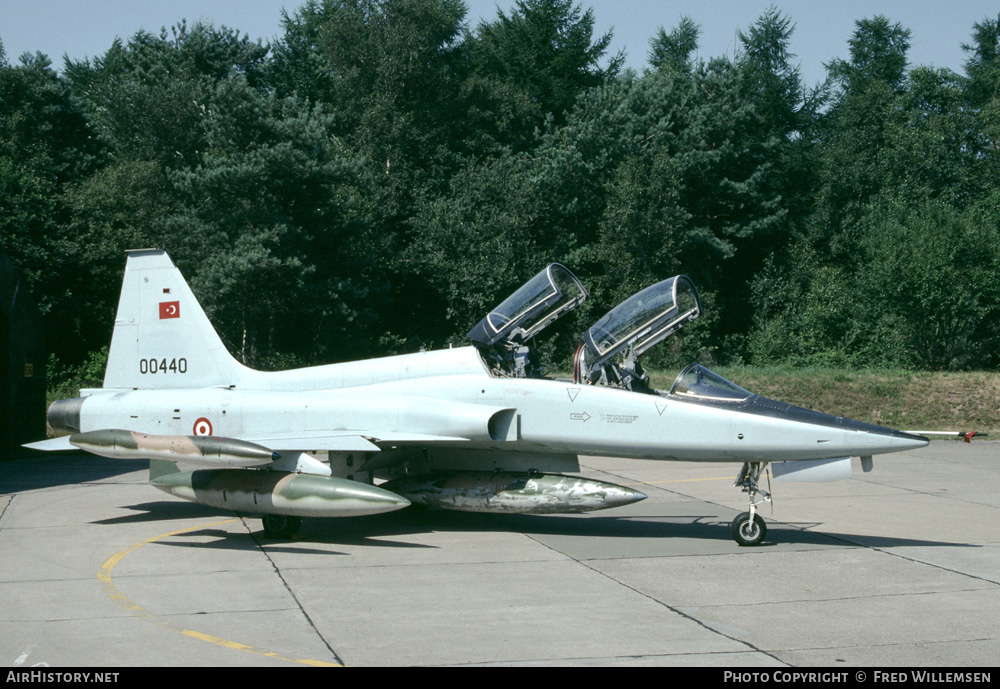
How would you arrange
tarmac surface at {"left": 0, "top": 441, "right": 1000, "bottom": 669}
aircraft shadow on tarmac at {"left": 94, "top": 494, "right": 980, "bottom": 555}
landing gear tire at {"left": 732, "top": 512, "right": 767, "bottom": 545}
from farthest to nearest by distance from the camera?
aircraft shadow on tarmac at {"left": 94, "top": 494, "right": 980, "bottom": 555}
landing gear tire at {"left": 732, "top": 512, "right": 767, "bottom": 545}
tarmac surface at {"left": 0, "top": 441, "right": 1000, "bottom": 669}

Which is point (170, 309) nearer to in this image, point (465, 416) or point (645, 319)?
point (465, 416)

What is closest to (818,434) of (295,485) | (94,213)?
(295,485)

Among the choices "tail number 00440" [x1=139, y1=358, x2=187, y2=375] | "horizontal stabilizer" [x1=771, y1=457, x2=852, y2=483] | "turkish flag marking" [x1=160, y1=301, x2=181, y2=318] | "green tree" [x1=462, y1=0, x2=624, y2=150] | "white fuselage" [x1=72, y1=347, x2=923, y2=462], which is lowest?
"horizontal stabilizer" [x1=771, y1=457, x2=852, y2=483]

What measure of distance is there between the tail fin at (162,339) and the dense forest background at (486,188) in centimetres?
1972

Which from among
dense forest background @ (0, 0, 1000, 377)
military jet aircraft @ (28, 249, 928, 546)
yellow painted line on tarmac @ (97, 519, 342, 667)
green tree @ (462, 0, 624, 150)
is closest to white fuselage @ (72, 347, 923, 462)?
military jet aircraft @ (28, 249, 928, 546)

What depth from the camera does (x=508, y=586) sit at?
9.22 m

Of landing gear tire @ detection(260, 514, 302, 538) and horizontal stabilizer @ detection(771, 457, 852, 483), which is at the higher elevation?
horizontal stabilizer @ detection(771, 457, 852, 483)

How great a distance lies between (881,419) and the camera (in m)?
27.9

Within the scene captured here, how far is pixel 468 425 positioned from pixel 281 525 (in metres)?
2.66

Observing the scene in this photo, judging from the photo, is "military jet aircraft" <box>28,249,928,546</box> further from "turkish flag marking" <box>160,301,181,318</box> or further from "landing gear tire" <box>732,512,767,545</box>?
"turkish flag marking" <box>160,301,181,318</box>

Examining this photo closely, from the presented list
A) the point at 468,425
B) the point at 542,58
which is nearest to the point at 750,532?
the point at 468,425

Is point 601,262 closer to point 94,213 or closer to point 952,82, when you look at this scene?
point 94,213

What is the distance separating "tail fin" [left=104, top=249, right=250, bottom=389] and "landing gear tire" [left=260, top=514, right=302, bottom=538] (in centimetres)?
268

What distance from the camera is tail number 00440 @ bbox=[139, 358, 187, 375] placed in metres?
13.5
